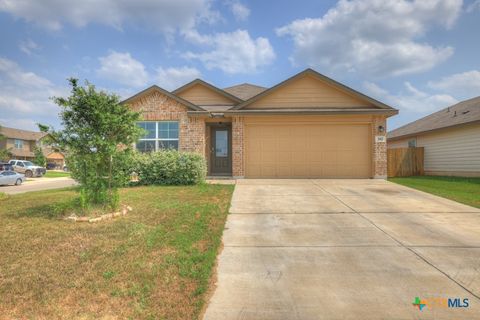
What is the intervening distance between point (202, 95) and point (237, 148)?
5.05 metres

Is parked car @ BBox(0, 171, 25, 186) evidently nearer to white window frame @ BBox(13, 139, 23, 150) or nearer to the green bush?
the green bush

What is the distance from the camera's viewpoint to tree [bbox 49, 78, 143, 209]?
631cm

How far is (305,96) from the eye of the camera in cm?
1405

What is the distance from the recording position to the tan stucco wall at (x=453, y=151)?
1554 centimetres

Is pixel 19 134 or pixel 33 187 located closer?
pixel 33 187

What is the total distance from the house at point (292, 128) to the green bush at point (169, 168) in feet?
5.46

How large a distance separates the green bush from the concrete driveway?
4.17 metres

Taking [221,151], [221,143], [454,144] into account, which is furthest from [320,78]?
[454,144]

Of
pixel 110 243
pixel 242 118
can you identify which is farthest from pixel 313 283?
pixel 242 118

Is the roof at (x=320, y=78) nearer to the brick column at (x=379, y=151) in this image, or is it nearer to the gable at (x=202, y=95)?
the brick column at (x=379, y=151)

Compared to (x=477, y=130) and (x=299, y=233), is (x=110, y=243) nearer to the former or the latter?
(x=299, y=233)

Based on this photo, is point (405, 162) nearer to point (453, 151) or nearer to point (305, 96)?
point (453, 151)

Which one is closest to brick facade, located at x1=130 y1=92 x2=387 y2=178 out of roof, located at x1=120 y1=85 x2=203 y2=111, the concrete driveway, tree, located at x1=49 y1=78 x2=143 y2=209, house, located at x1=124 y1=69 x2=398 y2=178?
house, located at x1=124 y1=69 x2=398 y2=178

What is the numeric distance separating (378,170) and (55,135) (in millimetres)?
12914
